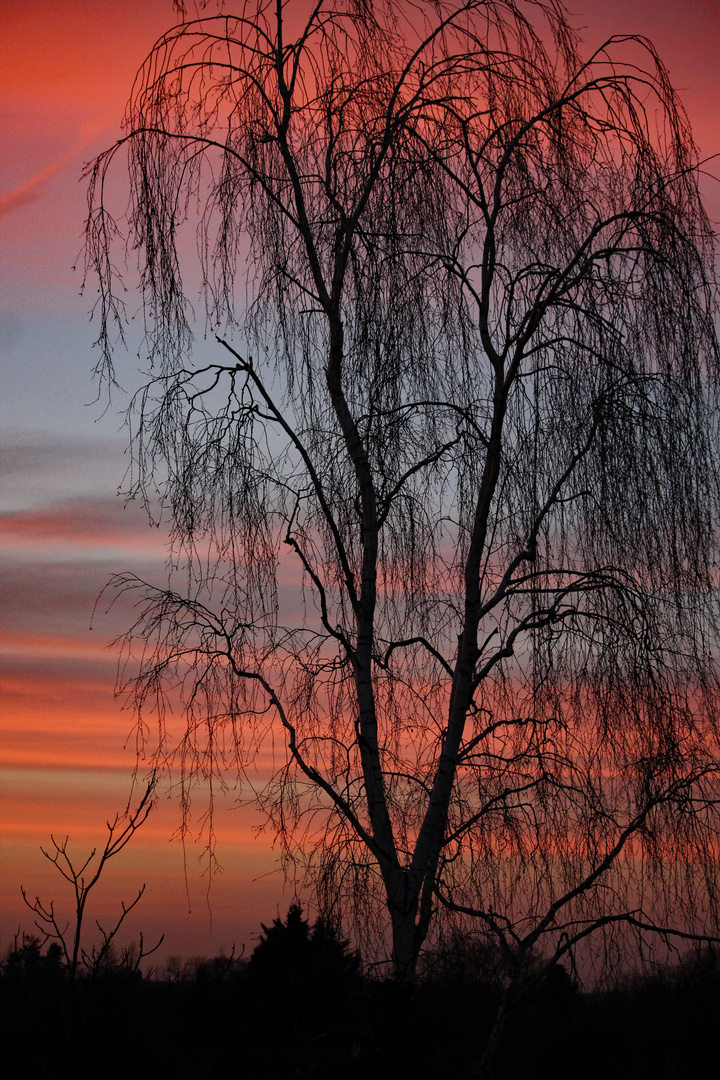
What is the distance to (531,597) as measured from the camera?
4.70 meters

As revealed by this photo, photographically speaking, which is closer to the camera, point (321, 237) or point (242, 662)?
point (242, 662)

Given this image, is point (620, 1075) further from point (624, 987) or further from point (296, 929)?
point (624, 987)

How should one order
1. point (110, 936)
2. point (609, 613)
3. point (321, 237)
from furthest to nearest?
point (321, 237) → point (609, 613) → point (110, 936)

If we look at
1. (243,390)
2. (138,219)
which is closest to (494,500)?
(243,390)

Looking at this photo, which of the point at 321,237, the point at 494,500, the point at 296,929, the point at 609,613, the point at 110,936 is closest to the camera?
the point at 110,936

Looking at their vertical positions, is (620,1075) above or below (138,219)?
below

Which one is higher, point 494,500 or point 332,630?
point 494,500

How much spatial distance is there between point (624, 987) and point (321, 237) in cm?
A: 421

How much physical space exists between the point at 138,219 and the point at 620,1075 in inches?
753

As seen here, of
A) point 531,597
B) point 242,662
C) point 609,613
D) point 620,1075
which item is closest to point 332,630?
point 242,662

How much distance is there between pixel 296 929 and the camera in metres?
18.2

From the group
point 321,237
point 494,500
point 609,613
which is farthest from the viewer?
point 321,237

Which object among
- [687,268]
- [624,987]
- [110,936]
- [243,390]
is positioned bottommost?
[624,987]

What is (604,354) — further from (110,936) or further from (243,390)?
(110,936)
